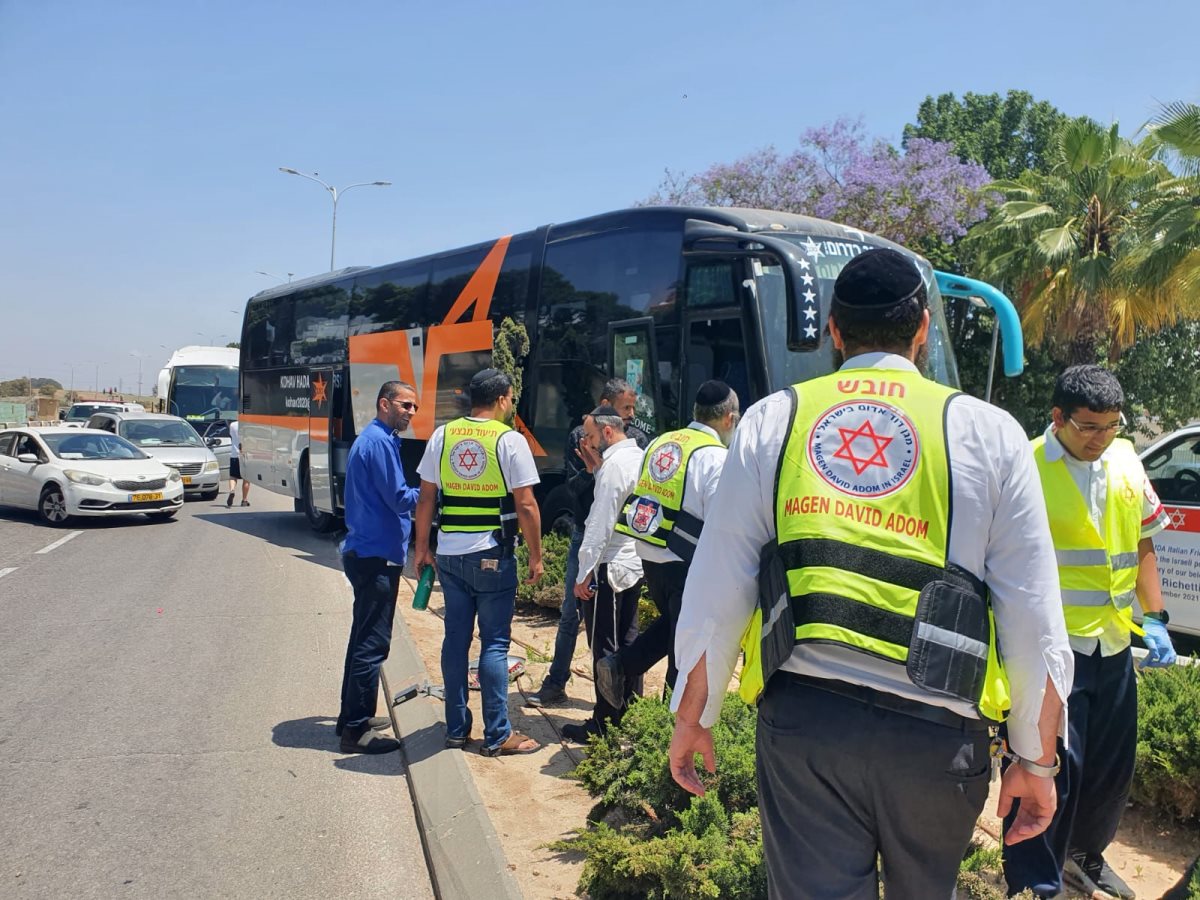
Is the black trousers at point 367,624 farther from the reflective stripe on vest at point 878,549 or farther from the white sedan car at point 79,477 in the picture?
the white sedan car at point 79,477

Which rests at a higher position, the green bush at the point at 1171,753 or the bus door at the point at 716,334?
the bus door at the point at 716,334

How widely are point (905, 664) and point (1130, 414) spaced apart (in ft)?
84.3

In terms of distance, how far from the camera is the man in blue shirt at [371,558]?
5.43 meters

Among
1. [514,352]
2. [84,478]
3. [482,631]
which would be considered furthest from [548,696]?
[84,478]

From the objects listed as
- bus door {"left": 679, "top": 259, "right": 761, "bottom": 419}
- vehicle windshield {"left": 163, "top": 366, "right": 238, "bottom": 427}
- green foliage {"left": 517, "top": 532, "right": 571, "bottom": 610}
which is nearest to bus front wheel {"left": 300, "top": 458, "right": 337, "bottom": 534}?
green foliage {"left": 517, "top": 532, "right": 571, "bottom": 610}

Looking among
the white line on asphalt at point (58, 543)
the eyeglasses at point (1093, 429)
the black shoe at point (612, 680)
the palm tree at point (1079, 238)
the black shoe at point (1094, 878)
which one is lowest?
the white line on asphalt at point (58, 543)

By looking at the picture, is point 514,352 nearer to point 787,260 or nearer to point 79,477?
point 787,260

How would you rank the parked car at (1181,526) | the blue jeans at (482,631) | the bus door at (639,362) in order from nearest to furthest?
the blue jeans at (482,631) → the parked car at (1181,526) → the bus door at (639,362)

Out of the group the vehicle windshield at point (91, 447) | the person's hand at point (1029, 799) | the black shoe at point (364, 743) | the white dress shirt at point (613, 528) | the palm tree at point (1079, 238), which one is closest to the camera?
the person's hand at point (1029, 799)

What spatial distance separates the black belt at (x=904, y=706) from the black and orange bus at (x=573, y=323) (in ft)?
17.3

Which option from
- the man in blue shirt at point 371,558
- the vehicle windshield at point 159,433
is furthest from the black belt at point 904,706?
the vehicle windshield at point 159,433

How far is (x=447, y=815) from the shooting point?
443 centimetres

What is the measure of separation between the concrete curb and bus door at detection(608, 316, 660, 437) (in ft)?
11.0

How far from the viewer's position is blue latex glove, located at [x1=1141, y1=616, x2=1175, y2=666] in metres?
3.87
